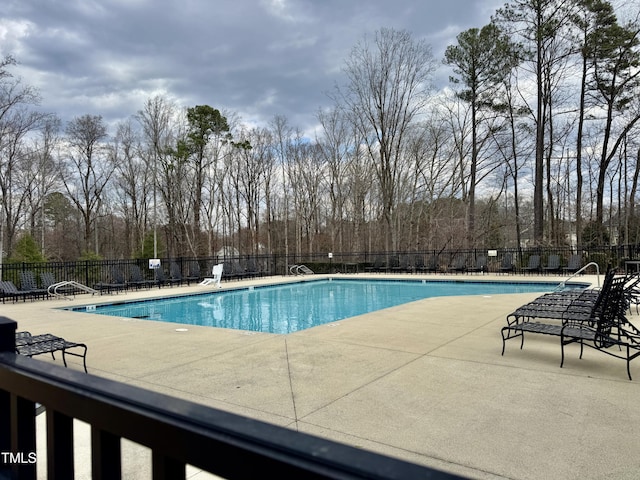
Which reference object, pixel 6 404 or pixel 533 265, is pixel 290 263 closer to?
pixel 533 265

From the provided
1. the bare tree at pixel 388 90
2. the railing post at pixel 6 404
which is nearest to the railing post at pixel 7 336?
the railing post at pixel 6 404

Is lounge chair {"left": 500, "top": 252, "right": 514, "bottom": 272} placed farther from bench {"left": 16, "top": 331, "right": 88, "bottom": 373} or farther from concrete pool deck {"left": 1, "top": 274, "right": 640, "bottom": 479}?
bench {"left": 16, "top": 331, "right": 88, "bottom": 373}

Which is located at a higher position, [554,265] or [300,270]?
[554,265]

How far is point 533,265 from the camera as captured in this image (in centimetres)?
1622

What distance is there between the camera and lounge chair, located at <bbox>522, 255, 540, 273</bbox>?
16.0m

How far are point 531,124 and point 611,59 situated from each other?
4.52 metres

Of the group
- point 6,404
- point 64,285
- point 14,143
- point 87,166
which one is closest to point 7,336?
point 6,404

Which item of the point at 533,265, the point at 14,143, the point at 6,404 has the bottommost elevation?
the point at 533,265

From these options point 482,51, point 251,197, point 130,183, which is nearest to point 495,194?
point 482,51

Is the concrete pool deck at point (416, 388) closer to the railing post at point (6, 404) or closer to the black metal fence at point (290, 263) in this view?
the railing post at point (6, 404)

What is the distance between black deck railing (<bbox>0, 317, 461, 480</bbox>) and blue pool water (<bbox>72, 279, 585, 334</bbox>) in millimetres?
7009

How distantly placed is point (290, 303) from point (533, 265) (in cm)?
1043

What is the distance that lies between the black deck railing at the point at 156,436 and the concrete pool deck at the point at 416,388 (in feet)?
5.18

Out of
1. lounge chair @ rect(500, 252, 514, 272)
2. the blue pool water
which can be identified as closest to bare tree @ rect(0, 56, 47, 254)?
the blue pool water
